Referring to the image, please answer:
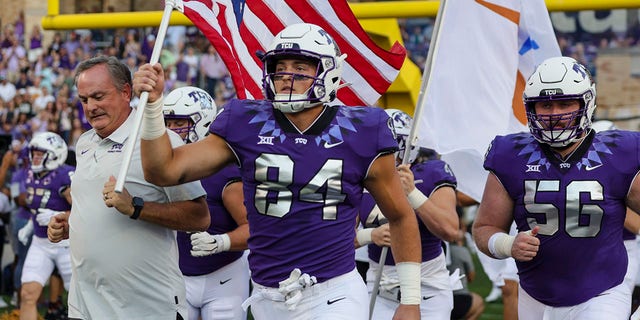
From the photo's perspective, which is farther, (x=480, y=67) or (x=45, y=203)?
(x=45, y=203)

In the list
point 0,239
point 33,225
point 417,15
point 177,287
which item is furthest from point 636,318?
point 0,239

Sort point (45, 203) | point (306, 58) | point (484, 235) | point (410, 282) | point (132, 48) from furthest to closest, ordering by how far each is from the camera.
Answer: point (132, 48)
point (45, 203)
point (484, 235)
point (410, 282)
point (306, 58)

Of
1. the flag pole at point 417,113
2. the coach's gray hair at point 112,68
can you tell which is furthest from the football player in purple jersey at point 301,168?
the flag pole at point 417,113

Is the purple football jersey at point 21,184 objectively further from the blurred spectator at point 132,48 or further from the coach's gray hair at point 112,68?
the coach's gray hair at point 112,68

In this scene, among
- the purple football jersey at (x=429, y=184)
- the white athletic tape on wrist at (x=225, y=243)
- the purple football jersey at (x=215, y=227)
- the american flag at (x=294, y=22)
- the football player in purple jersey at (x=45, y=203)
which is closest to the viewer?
the white athletic tape on wrist at (x=225, y=243)

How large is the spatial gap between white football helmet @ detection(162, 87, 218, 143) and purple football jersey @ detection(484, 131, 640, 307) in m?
→ 2.13

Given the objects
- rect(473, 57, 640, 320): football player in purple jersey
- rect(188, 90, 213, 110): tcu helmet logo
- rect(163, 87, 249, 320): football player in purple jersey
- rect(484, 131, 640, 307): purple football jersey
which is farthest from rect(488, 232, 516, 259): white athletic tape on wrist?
rect(188, 90, 213, 110): tcu helmet logo

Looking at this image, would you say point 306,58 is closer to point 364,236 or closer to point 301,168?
point 301,168

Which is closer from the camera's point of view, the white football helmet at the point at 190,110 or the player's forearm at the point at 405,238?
the player's forearm at the point at 405,238

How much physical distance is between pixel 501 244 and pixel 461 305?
14.1 ft

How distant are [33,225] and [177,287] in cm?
660

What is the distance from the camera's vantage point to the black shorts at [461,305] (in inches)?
388

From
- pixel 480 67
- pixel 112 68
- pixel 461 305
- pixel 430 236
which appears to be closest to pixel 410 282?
pixel 112 68

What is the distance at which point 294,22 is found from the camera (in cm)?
703
